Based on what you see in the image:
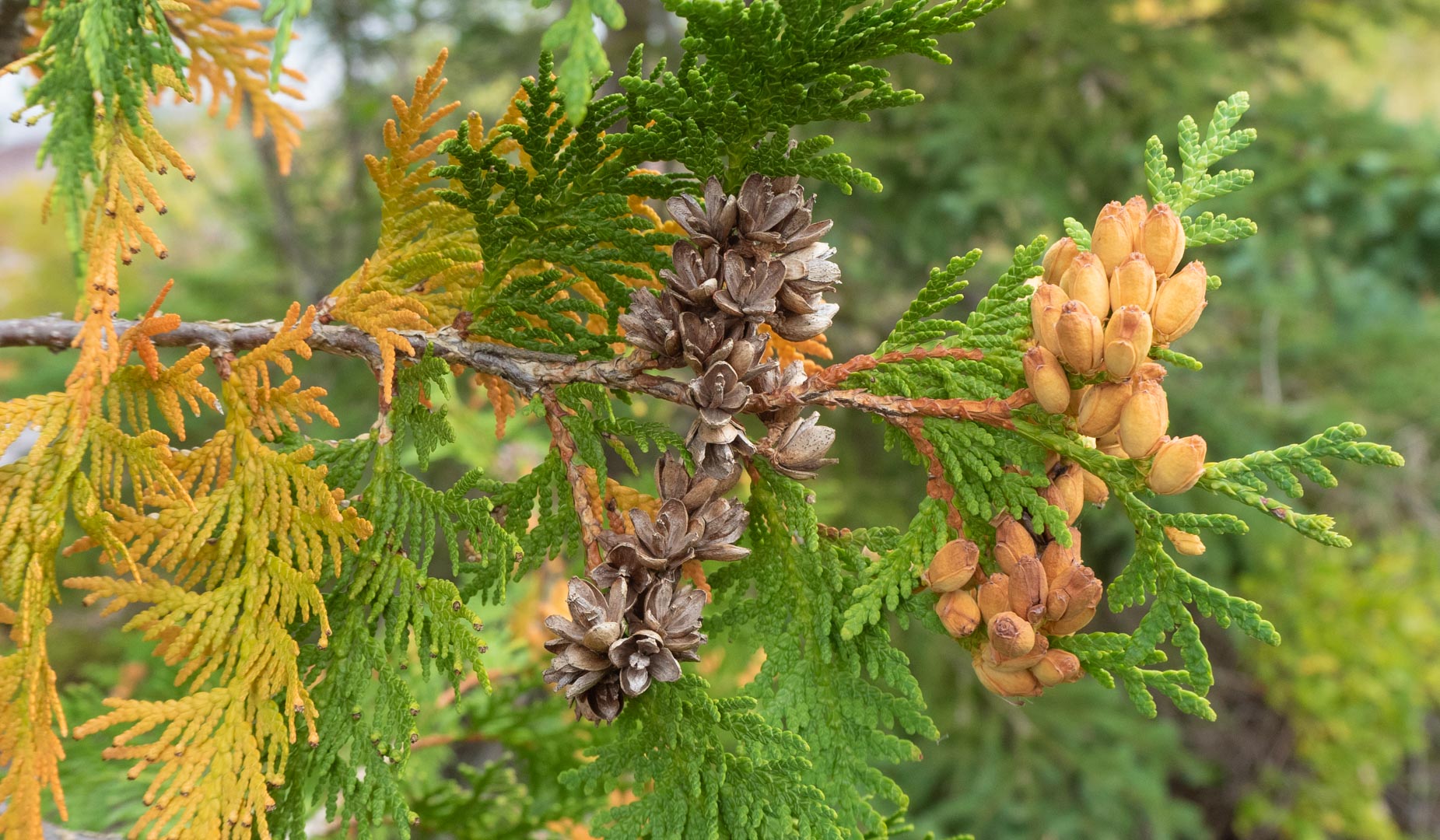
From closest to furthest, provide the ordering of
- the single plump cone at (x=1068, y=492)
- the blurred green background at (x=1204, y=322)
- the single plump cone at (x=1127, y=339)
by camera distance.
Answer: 1. the single plump cone at (x=1127, y=339)
2. the single plump cone at (x=1068, y=492)
3. the blurred green background at (x=1204, y=322)

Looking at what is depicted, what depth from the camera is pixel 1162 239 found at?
29.9 inches

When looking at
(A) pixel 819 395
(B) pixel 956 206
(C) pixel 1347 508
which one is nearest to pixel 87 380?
(A) pixel 819 395

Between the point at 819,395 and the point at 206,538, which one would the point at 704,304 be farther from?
the point at 206,538

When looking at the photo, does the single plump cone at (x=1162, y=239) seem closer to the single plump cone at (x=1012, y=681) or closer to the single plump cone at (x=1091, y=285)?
the single plump cone at (x=1091, y=285)

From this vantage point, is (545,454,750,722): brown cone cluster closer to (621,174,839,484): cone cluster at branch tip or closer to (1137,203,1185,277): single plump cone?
(621,174,839,484): cone cluster at branch tip

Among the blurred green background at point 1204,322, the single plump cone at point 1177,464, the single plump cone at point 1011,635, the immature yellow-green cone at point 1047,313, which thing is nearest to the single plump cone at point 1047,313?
the immature yellow-green cone at point 1047,313

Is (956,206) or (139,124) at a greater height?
(139,124)

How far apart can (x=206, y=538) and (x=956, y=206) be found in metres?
2.98

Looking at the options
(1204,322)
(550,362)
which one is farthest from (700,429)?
(1204,322)

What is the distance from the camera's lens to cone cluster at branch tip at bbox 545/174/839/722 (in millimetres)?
761

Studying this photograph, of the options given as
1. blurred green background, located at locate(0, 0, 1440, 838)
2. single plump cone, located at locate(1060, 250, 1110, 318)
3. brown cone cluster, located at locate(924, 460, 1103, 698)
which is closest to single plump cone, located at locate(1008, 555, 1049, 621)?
brown cone cluster, located at locate(924, 460, 1103, 698)

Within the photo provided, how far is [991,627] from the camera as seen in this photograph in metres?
0.76

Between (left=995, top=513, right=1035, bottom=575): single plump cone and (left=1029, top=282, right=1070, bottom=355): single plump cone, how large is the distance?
174 millimetres

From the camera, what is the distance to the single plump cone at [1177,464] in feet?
2.31
